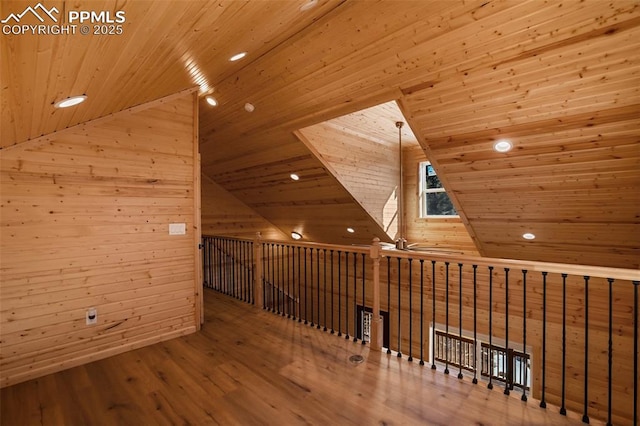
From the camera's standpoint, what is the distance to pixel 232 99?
4.52 meters

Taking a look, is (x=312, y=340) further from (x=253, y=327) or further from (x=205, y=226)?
(x=205, y=226)

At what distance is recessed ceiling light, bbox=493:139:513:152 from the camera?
3.47 metres

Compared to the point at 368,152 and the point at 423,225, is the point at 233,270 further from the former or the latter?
the point at 423,225

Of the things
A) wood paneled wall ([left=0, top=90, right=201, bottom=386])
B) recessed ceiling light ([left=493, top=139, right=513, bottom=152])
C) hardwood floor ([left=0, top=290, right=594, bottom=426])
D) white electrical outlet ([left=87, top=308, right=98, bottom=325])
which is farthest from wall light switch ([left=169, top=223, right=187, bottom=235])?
recessed ceiling light ([left=493, top=139, right=513, bottom=152])

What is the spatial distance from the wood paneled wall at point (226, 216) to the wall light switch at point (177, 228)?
11.1 ft

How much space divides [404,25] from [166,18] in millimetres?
1891

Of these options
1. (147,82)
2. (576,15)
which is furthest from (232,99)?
(576,15)

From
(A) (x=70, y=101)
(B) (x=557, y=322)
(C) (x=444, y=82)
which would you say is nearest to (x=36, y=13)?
(A) (x=70, y=101)

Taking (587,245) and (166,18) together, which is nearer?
(166,18)

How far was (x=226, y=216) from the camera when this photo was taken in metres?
7.55

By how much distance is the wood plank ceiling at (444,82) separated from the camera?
1.86 meters

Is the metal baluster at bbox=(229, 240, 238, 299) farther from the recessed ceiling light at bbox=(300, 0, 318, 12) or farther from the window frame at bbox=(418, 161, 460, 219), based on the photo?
the recessed ceiling light at bbox=(300, 0, 318, 12)

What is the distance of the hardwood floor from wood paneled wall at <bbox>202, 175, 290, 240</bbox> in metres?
4.06

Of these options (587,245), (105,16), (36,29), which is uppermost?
(105,16)
